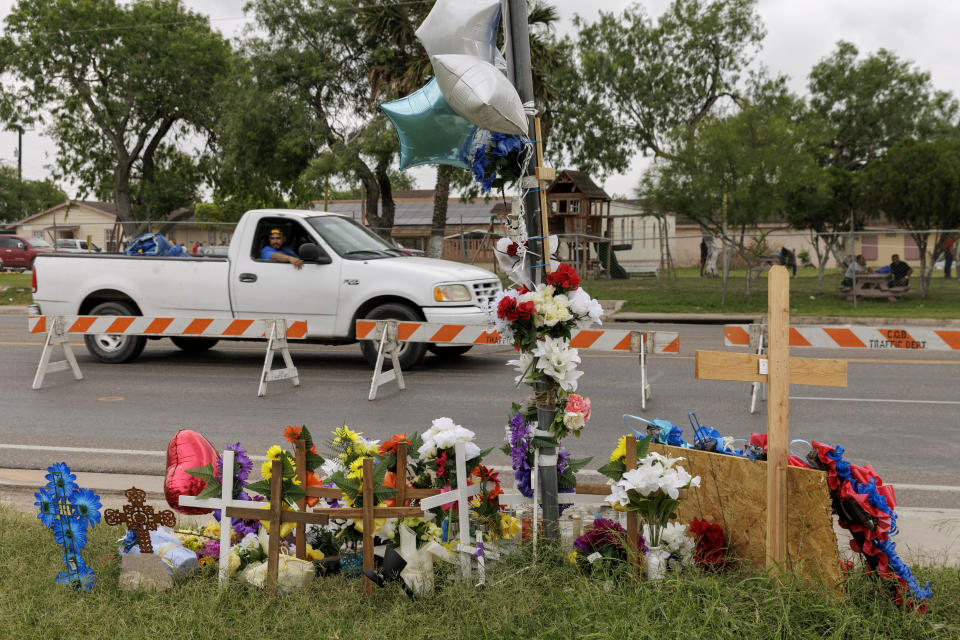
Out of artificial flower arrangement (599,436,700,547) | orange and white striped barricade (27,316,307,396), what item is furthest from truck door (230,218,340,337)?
artificial flower arrangement (599,436,700,547)

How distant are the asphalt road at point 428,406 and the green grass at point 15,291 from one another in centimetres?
1357

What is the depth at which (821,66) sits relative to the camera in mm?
44938

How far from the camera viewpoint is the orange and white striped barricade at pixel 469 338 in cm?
829

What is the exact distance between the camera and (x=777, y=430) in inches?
127

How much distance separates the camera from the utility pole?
3561 millimetres

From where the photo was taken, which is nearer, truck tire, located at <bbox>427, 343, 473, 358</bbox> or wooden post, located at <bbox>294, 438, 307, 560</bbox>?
wooden post, located at <bbox>294, 438, 307, 560</bbox>

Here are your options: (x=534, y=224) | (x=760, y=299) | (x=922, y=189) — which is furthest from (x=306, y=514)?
(x=922, y=189)

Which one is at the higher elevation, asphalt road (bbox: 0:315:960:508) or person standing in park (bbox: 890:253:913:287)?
person standing in park (bbox: 890:253:913:287)

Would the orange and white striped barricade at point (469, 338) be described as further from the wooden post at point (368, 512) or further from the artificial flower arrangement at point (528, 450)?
the wooden post at point (368, 512)

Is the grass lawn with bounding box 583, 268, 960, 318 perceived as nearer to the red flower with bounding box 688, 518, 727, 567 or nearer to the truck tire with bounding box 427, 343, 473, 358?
the truck tire with bounding box 427, 343, 473, 358

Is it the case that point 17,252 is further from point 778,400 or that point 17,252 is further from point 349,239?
point 778,400

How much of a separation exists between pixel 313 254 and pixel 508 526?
277 inches

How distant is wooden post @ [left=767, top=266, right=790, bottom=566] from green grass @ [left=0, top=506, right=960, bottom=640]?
0.17 m

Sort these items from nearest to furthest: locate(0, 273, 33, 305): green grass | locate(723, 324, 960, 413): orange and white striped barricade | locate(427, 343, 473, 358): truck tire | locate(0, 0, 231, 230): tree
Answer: locate(723, 324, 960, 413): orange and white striped barricade < locate(427, 343, 473, 358): truck tire < locate(0, 273, 33, 305): green grass < locate(0, 0, 231, 230): tree
